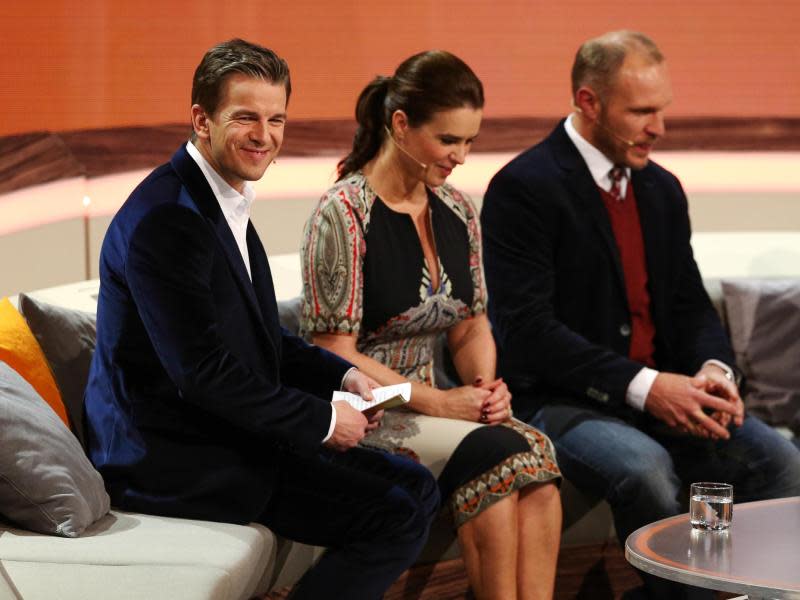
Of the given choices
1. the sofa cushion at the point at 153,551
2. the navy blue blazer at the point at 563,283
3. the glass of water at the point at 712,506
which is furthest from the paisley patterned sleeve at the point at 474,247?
the sofa cushion at the point at 153,551

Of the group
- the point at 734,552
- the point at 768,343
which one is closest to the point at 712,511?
the point at 734,552

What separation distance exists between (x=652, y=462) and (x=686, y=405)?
0.22 metres

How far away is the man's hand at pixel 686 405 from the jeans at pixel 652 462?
0.08 meters

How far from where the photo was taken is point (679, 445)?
11.1 feet

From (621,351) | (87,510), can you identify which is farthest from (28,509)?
(621,351)

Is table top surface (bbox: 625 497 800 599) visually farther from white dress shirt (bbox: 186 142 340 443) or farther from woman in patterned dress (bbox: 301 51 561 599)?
white dress shirt (bbox: 186 142 340 443)

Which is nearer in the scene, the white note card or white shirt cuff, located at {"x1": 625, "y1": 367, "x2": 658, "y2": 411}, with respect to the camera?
the white note card

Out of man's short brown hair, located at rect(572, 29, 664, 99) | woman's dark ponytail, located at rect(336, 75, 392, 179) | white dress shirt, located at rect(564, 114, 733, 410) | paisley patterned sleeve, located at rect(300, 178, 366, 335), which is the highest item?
man's short brown hair, located at rect(572, 29, 664, 99)

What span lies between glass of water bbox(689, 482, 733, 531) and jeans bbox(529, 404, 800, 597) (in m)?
0.52

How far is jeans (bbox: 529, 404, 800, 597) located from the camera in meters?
3.09

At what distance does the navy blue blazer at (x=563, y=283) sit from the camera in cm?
336

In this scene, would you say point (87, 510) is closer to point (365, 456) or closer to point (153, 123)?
point (365, 456)

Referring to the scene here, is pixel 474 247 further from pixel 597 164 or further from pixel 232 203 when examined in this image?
pixel 232 203

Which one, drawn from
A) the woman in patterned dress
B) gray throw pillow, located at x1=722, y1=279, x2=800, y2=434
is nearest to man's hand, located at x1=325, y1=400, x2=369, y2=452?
the woman in patterned dress
